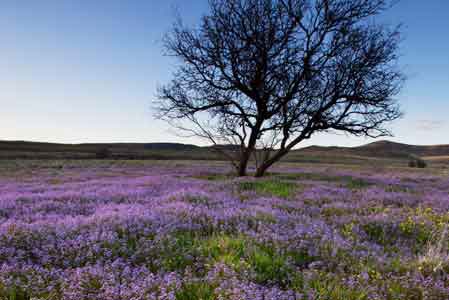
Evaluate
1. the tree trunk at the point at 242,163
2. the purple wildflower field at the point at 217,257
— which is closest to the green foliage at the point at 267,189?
the purple wildflower field at the point at 217,257

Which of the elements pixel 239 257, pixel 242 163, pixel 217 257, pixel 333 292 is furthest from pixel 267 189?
pixel 242 163

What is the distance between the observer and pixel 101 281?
10.5 feet

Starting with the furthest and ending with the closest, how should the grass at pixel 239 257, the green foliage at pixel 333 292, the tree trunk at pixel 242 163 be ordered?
1. the tree trunk at pixel 242 163
2. the grass at pixel 239 257
3. the green foliage at pixel 333 292

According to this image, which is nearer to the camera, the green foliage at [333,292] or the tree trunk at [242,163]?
the green foliage at [333,292]

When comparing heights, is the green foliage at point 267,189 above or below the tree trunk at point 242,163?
below

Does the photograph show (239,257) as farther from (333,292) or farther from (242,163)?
(242,163)

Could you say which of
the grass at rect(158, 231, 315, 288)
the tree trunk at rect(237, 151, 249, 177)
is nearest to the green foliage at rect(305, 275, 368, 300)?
the grass at rect(158, 231, 315, 288)

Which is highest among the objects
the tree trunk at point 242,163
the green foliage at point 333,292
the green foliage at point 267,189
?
the tree trunk at point 242,163

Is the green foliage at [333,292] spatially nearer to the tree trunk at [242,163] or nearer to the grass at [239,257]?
the grass at [239,257]

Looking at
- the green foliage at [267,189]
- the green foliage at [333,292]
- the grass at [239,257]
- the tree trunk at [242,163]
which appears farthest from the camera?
the tree trunk at [242,163]

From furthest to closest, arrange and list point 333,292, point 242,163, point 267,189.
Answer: point 242,163 → point 267,189 → point 333,292

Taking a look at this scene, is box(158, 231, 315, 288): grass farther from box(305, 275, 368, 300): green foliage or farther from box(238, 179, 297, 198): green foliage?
box(238, 179, 297, 198): green foliage

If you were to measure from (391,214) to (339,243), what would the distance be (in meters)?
3.36

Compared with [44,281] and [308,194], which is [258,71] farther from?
[44,281]
